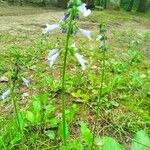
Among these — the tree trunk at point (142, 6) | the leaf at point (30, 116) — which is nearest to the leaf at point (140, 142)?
the leaf at point (30, 116)

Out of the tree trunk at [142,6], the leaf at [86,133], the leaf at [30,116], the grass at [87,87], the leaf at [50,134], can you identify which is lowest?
the tree trunk at [142,6]

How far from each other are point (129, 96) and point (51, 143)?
4.45 ft

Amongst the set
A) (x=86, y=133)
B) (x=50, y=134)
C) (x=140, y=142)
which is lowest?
(x=50, y=134)

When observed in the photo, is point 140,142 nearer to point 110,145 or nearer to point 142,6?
point 110,145

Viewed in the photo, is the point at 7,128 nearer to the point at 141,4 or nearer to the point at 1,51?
the point at 1,51

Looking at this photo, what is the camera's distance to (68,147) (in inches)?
124

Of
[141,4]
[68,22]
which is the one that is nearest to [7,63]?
[68,22]

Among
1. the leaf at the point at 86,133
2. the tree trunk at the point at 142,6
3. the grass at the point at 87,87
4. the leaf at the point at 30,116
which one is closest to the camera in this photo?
the leaf at the point at 86,133

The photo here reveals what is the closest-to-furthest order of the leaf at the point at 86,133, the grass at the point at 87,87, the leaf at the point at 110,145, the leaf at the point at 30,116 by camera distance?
the leaf at the point at 110,145 → the leaf at the point at 86,133 → the leaf at the point at 30,116 → the grass at the point at 87,87

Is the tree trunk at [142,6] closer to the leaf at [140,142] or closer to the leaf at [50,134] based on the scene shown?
the leaf at [50,134]

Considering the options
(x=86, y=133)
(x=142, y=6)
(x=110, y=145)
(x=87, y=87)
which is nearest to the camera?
(x=110, y=145)

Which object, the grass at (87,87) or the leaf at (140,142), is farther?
the grass at (87,87)

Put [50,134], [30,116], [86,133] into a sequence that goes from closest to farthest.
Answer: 1. [86,133]
2. [50,134]
3. [30,116]

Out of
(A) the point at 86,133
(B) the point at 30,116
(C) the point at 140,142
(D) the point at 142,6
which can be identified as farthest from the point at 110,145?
(D) the point at 142,6
